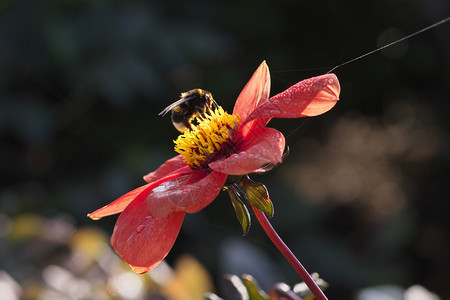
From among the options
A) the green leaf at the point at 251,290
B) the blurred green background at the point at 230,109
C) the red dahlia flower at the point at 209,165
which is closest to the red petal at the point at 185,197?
the red dahlia flower at the point at 209,165

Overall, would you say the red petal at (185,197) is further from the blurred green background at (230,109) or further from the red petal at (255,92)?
the blurred green background at (230,109)

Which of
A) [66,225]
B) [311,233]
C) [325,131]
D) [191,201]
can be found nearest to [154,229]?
[191,201]

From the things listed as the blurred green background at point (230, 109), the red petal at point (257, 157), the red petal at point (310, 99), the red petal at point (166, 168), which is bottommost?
the blurred green background at point (230, 109)

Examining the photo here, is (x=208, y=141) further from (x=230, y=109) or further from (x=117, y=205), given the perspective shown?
(x=230, y=109)


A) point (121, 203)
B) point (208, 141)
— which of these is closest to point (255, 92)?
point (208, 141)

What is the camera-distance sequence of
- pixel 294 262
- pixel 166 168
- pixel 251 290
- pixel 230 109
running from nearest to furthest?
pixel 294 262
pixel 251 290
pixel 166 168
pixel 230 109

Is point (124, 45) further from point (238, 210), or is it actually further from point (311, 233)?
point (238, 210)
